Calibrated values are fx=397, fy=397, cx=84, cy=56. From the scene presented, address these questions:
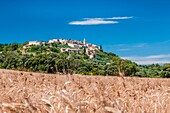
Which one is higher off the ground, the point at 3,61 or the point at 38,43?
the point at 38,43

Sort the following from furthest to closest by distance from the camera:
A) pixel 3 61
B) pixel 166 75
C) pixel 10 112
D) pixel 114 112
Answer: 1. pixel 3 61
2. pixel 166 75
3. pixel 10 112
4. pixel 114 112

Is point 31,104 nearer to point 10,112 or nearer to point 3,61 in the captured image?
point 10,112

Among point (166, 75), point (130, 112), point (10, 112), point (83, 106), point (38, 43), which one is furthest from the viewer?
point (38, 43)

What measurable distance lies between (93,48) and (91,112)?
17845 cm

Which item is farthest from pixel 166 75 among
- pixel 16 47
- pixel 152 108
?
pixel 16 47

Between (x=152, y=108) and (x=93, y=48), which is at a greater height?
(x=93, y=48)

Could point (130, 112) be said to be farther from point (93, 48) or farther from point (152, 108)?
A: point (93, 48)

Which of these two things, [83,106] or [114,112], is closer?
[114,112]

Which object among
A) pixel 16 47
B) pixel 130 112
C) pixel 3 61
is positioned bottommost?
pixel 130 112

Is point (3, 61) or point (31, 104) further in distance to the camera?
point (3, 61)

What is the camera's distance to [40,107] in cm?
310

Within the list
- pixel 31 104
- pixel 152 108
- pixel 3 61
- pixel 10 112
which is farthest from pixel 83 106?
pixel 3 61

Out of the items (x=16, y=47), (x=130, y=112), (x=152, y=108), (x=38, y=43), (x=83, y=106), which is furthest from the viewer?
(x=38, y=43)

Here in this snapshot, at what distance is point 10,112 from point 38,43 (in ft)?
568
